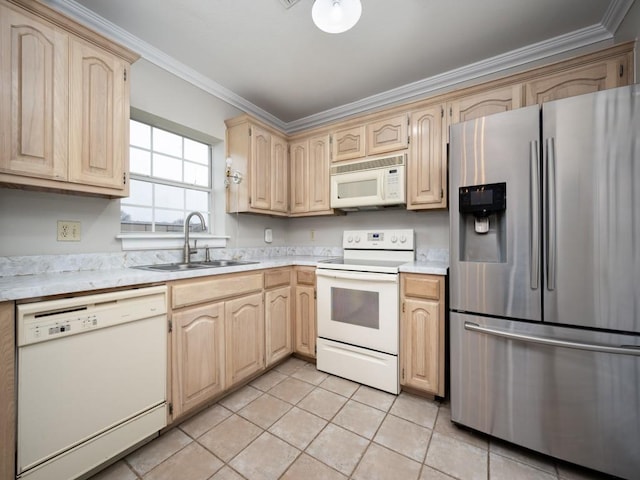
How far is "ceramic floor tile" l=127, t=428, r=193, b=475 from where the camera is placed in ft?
4.25

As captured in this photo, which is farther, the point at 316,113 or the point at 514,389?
the point at 316,113

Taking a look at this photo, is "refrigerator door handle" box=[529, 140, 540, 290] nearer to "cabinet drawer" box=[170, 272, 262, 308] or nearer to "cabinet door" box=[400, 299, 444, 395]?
"cabinet door" box=[400, 299, 444, 395]

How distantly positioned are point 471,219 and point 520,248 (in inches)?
11.9

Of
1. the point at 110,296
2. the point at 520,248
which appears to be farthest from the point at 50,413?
the point at 520,248

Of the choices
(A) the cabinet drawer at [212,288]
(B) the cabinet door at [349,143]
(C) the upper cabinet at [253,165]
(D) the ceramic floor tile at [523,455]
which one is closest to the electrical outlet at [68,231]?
(A) the cabinet drawer at [212,288]

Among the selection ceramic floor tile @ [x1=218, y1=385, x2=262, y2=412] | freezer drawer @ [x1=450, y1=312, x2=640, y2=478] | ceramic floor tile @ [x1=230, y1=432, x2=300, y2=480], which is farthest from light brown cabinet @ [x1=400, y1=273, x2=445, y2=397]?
ceramic floor tile @ [x1=218, y1=385, x2=262, y2=412]

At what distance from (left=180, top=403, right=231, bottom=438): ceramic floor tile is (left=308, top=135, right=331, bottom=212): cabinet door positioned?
1.87m

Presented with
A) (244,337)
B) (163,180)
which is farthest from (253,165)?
(244,337)

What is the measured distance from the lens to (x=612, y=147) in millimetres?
1175

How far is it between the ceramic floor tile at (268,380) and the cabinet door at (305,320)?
11.7 inches

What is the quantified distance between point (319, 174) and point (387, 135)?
761 mm

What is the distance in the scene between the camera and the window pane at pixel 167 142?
2152 millimetres

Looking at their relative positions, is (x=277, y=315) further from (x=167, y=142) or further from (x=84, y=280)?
(x=167, y=142)

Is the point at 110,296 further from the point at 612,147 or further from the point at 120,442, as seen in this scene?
the point at 612,147
